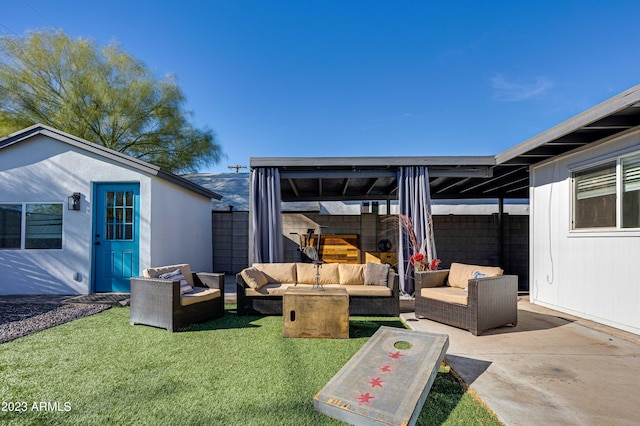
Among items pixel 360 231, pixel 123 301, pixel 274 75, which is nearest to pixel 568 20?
pixel 360 231

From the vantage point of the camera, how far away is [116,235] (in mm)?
6488

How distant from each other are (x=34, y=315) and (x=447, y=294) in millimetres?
5860

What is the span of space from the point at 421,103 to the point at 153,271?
359 inches

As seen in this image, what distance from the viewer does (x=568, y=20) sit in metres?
6.98

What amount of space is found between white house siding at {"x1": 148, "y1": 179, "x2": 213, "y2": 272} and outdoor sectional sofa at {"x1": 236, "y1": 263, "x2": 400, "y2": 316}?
8.49 ft

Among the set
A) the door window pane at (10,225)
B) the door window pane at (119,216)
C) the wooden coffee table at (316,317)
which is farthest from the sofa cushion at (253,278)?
the door window pane at (10,225)

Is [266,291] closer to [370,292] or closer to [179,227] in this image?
[370,292]

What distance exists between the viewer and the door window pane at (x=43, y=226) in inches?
254

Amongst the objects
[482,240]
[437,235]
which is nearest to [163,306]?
[437,235]

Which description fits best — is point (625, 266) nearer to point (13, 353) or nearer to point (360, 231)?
point (360, 231)

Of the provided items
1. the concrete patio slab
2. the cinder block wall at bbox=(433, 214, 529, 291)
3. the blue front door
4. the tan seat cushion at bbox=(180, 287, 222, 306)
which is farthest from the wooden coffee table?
the cinder block wall at bbox=(433, 214, 529, 291)

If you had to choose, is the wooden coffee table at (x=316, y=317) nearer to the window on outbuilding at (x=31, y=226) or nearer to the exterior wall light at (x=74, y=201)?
the exterior wall light at (x=74, y=201)

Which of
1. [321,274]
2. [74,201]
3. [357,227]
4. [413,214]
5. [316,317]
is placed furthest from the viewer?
[357,227]

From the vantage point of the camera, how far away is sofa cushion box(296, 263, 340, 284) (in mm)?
5355
